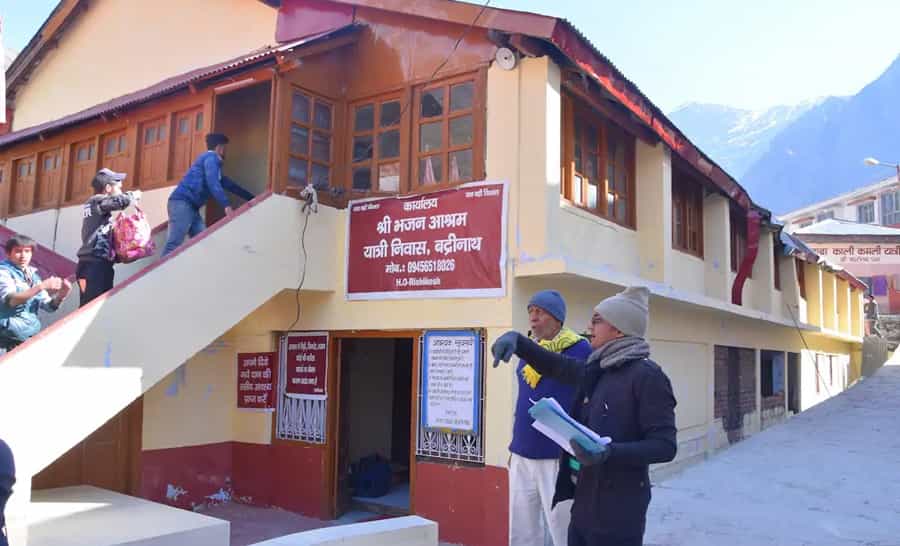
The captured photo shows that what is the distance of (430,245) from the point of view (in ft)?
25.9

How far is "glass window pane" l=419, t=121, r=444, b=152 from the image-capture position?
321 inches

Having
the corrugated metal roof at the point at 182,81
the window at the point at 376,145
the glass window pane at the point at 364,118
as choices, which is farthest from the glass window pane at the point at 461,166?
the corrugated metal roof at the point at 182,81

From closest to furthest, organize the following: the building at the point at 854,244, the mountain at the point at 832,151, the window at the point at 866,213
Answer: the building at the point at 854,244 → the window at the point at 866,213 → the mountain at the point at 832,151

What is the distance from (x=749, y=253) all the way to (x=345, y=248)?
8.02m

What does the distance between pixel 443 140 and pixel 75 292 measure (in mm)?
3976

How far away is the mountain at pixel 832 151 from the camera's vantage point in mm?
83250

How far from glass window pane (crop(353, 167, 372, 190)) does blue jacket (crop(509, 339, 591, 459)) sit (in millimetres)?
4610

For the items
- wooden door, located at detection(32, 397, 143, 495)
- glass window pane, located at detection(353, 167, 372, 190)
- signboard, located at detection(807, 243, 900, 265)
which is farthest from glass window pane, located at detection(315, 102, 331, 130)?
signboard, located at detection(807, 243, 900, 265)

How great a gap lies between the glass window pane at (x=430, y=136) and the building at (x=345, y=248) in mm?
22

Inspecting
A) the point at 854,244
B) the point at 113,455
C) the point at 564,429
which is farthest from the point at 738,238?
the point at 854,244

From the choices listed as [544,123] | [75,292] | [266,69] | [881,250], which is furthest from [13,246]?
[881,250]

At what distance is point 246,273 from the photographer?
775 cm

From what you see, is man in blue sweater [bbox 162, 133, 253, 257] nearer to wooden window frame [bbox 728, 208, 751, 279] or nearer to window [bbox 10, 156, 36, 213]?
window [bbox 10, 156, 36, 213]

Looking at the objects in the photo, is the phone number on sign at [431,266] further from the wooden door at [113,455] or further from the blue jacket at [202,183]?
the wooden door at [113,455]
